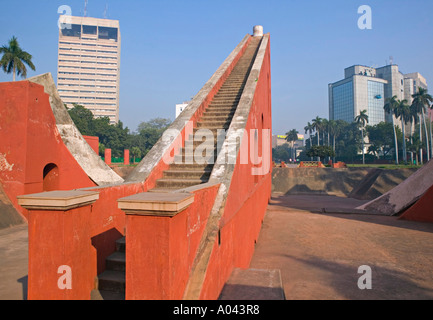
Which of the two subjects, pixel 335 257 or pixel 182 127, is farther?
pixel 182 127

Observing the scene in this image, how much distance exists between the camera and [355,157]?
5681 centimetres

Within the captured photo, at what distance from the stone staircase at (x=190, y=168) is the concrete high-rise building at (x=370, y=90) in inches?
3874

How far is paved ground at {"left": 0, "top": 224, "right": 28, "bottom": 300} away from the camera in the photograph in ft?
9.63

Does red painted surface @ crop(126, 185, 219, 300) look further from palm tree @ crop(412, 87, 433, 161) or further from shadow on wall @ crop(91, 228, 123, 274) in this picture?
palm tree @ crop(412, 87, 433, 161)

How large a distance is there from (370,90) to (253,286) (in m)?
110

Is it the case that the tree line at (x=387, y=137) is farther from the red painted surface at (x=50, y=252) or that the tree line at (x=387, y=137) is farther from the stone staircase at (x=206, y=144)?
the red painted surface at (x=50, y=252)

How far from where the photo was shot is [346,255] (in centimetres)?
543

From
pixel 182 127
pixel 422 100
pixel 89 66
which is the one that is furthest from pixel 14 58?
pixel 89 66

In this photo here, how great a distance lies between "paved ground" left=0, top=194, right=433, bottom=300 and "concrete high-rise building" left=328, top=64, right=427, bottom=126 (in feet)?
323

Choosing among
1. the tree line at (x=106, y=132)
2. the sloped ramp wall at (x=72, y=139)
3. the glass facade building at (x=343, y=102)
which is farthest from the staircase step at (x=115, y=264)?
the glass facade building at (x=343, y=102)

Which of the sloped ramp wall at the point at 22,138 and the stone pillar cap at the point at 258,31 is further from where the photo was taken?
the stone pillar cap at the point at 258,31

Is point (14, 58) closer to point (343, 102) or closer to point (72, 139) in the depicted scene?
point (72, 139)

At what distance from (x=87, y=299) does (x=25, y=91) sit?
230 inches

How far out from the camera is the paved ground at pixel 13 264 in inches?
116
